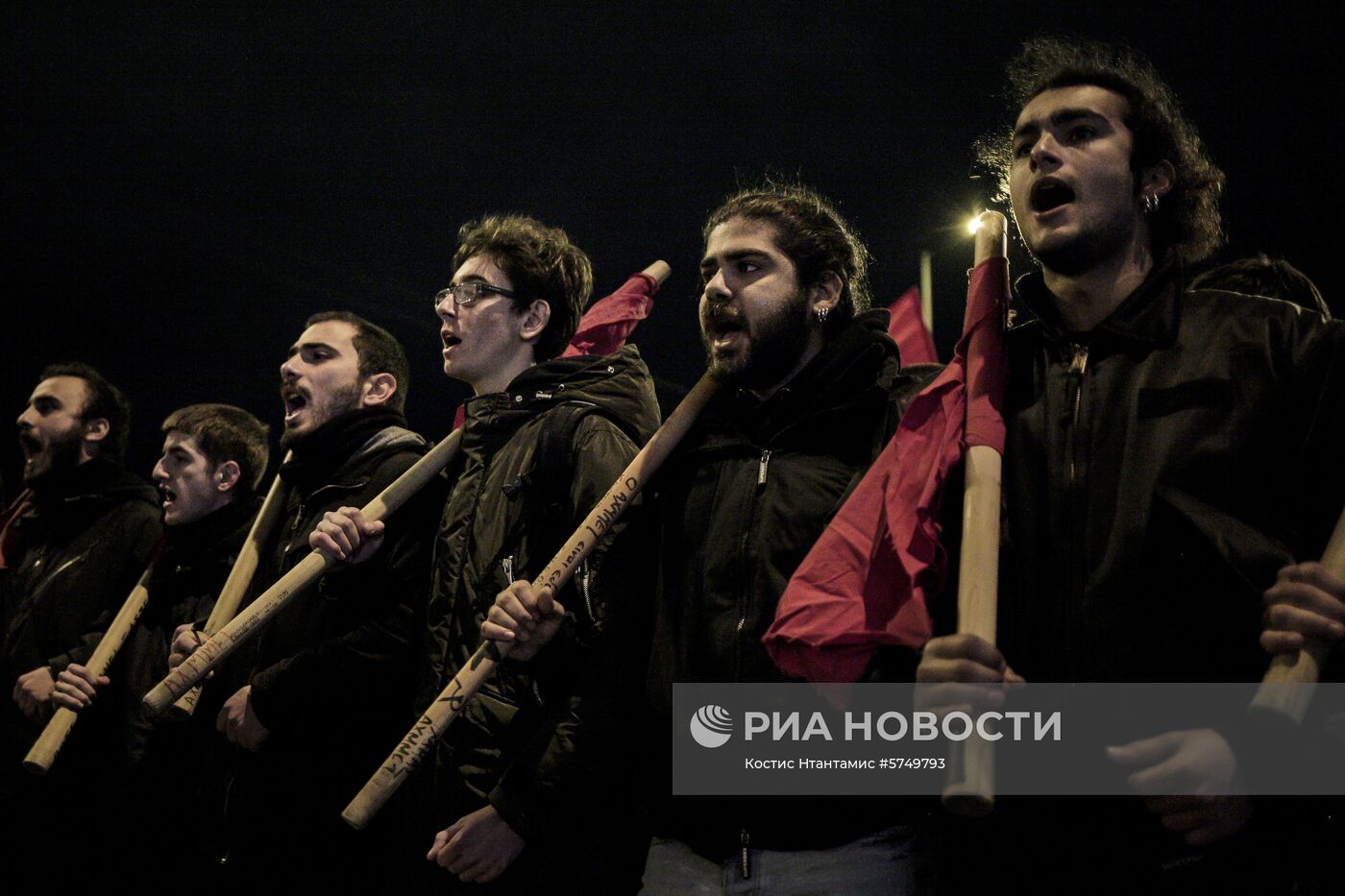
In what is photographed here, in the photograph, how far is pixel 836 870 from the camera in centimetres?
224

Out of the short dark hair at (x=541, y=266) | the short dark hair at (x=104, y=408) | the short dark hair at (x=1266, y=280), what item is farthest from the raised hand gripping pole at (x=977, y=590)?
the short dark hair at (x=104, y=408)

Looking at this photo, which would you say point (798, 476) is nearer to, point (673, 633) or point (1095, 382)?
point (673, 633)

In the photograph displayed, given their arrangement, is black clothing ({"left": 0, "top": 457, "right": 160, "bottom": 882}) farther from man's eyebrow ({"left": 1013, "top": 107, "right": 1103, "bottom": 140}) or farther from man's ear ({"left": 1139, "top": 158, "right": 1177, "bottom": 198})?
man's ear ({"left": 1139, "top": 158, "right": 1177, "bottom": 198})

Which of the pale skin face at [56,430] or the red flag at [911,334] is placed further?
the pale skin face at [56,430]

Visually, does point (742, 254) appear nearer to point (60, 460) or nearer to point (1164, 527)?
point (1164, 527)

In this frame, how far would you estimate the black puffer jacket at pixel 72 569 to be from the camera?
5.20m

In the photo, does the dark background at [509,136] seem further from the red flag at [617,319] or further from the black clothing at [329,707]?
the black clothing at [329,707]

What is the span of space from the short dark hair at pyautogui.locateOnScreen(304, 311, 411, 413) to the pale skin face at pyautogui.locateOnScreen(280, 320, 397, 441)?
0.02 meters

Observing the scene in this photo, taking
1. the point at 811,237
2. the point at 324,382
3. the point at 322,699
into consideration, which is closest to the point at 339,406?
the point at 324,382

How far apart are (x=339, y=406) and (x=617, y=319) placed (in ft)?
4.25

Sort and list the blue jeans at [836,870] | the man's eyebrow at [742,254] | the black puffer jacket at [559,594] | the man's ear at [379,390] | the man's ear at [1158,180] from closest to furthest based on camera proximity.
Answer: the blue jeans at [836,870], the man's ear at [1158,180], the black puffer jacket at [559,594], the man's eyebrow at [742,254], the man's ear at [379,390]

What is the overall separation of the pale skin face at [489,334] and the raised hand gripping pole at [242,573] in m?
1.02

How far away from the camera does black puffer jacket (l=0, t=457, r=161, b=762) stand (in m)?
5.20

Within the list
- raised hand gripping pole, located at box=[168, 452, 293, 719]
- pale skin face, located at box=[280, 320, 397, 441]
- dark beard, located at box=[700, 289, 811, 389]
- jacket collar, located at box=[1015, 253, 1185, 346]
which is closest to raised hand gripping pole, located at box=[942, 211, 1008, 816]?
jacket collar, located at box=[1015, 253, 1185, 346]
